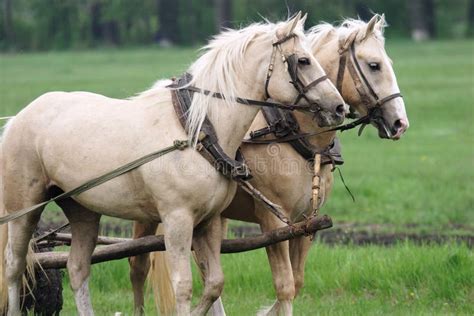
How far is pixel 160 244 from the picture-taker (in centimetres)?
695

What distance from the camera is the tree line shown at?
46.7 m

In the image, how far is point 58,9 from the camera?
4800 cm

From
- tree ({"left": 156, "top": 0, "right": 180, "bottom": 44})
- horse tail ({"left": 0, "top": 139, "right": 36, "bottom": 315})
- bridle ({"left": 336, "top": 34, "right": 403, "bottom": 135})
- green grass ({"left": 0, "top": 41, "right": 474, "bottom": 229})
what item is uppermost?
bridle ({"left": 336, "top": 34, "right": 403, "bottom": 135})

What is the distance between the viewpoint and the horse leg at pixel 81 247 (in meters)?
7.22

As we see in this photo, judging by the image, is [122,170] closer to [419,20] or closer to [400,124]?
[400,124]

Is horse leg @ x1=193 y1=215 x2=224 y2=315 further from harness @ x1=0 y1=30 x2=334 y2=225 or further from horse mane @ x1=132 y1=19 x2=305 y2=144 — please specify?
horse mane @ x1=132 y1=19 x2=305 y2=144

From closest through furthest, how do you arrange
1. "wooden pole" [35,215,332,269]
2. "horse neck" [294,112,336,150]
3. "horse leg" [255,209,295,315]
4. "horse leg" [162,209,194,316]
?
"horse leg" [162,209,194,316] < "wooden pole" [35,215,332,269] < "horse leg" [255,209,295,315] < "horse neck" [294,112,336,150]

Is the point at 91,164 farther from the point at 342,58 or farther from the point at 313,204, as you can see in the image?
the point at 342,58

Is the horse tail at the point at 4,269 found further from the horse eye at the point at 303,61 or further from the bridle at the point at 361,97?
the horse eye at the point at 303,61

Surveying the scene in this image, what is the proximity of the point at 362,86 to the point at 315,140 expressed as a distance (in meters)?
0.48

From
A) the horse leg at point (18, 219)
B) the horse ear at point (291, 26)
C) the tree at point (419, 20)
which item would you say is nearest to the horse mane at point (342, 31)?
the horse ear at point (291, 26)

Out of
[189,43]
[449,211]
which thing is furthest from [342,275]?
[189,43]

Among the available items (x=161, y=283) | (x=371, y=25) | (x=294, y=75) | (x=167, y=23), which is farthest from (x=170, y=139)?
(x=167, y=23)

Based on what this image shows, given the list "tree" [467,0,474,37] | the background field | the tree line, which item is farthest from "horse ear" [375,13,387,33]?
"tree" [467,0,474,37]
